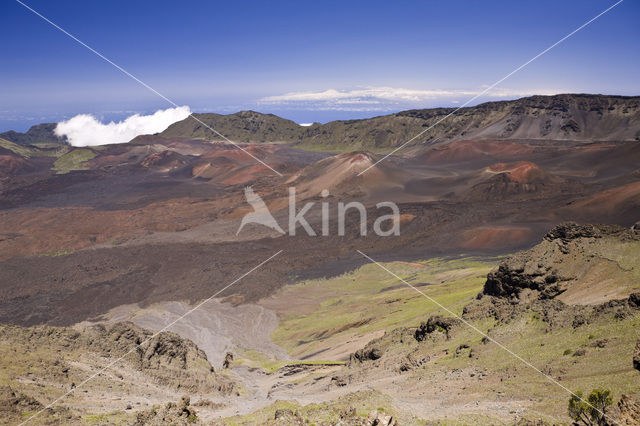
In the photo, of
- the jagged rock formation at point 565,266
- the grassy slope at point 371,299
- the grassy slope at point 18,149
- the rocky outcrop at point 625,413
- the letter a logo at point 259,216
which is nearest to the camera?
the rocky outcrop at point 625,413

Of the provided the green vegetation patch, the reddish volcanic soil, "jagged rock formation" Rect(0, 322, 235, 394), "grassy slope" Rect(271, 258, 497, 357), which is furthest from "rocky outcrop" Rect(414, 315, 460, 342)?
the green vegetation patch

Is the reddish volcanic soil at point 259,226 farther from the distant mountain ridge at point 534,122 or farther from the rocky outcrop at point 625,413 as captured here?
the rocky outcrop at point 625,413

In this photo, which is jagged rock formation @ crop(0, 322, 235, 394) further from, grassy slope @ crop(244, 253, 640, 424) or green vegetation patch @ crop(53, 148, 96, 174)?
green vegetation patch @ crop(53, 148, 96, 174)

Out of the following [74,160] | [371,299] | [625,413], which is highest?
[74,160]

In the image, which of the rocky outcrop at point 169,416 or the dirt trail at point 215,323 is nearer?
the rocky outcrop at point 169,416

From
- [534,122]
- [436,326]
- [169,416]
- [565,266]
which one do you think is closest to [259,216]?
[436,326]

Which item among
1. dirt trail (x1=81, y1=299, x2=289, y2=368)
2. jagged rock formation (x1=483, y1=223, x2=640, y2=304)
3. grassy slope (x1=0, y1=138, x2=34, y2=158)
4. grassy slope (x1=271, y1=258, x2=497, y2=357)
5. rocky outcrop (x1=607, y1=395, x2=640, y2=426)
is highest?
grassy slope (x1=0, y1=138, x2=34, y2=158)

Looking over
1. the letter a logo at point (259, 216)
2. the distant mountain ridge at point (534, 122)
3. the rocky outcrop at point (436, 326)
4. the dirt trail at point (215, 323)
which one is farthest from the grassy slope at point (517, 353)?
the distant mountain ridge at point (534, 122)

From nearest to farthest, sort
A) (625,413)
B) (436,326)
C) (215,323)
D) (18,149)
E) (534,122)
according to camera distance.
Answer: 1. (625,413)
2. (436,326)
3. (215,323)
4. (534,122)
5. (18,149)

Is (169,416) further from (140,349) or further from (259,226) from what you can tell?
(259,226)

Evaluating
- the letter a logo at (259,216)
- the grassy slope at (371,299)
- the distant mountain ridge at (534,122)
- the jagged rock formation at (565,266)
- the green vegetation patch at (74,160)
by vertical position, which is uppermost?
the distant mountain ridge at (534,122)

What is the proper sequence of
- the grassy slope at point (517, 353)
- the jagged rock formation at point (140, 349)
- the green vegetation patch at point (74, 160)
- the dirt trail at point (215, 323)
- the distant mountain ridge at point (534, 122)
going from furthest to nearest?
the green vegetation patch at point (74, 160) → the distant mountain ridge at point (534, 122) → the dirt trail at point (215, 323) → the jagged rock formation at point (140, 349) → the grassy slope at point (517, 353)

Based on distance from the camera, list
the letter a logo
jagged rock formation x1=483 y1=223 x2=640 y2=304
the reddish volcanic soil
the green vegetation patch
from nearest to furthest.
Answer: jagged rock formation x1=483 y1=223 x2=640 y2=304 < the reddish volcanic soil < the letter a logo < the green vegetation patch

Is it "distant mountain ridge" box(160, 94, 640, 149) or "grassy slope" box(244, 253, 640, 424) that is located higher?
"distant mountain ridge" box(160, 94, 640, 149)
